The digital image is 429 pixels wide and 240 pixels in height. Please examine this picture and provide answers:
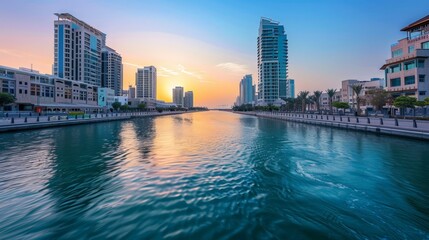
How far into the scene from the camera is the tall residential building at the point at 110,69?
163m

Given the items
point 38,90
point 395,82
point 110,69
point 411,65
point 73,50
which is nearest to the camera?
point 411,65

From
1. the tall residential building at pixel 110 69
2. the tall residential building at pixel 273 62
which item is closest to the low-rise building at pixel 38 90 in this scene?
the tall residential building at pixel 110 69

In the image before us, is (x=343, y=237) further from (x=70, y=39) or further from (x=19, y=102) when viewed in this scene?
(x=70, y=39)

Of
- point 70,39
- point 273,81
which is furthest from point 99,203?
point 273,81

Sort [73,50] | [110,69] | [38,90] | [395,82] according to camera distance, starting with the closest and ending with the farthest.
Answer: [395,82] < [38,90] < [73,50] < [110,69]

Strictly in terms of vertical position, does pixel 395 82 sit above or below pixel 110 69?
below

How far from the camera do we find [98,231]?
5.39 m

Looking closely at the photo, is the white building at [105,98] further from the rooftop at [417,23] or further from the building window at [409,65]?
the rooftop at [417,23]

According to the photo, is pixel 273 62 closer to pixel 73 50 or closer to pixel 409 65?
pixel 409 65

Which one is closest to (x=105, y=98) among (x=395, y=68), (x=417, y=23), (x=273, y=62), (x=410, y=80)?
(x=273, y=62)

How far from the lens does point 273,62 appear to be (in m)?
167

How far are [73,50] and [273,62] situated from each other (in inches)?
5439

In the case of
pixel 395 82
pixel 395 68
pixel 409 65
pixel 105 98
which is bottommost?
pixel 395 82

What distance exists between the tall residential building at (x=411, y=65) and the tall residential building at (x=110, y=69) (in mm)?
Result: 171857
